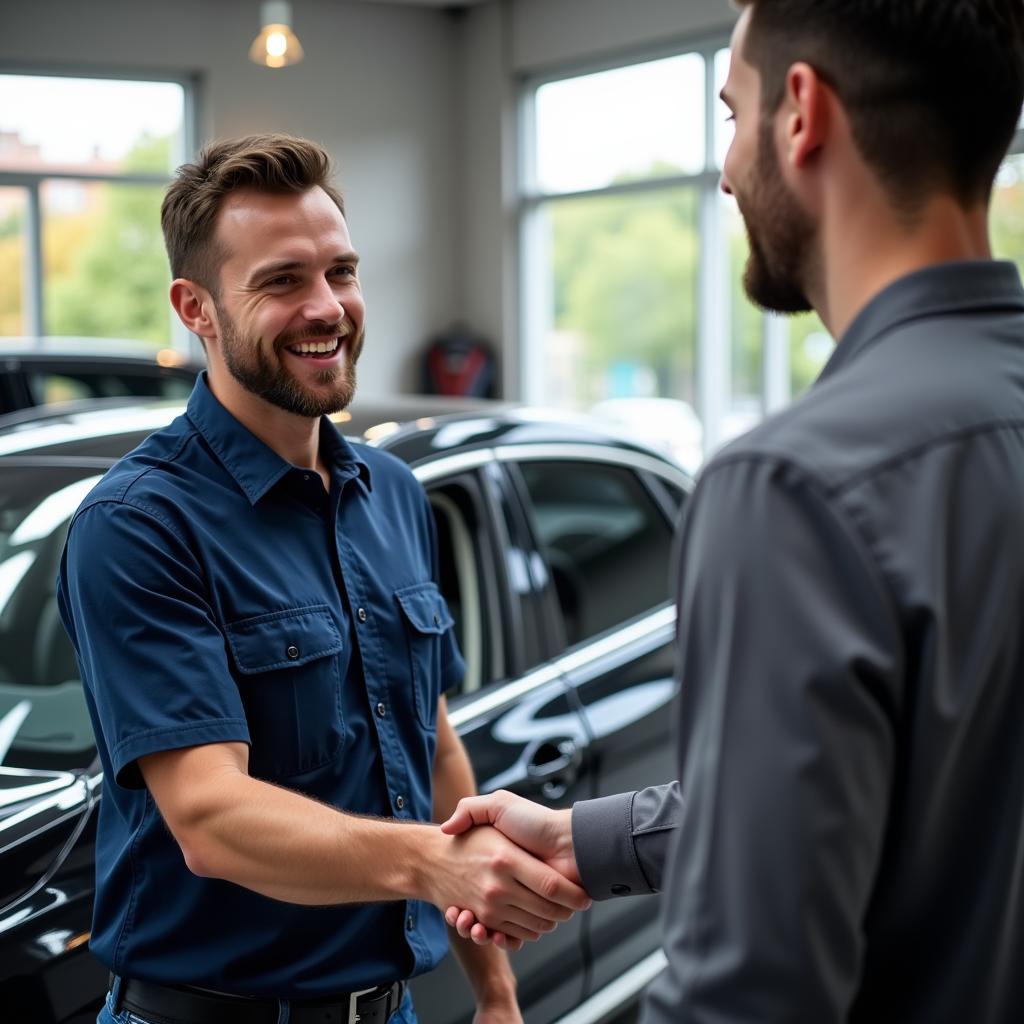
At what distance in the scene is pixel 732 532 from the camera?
812 millimetres

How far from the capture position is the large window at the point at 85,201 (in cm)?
859

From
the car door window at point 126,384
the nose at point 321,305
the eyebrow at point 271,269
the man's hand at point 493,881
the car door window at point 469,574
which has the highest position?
the eyebrow at point 271,269

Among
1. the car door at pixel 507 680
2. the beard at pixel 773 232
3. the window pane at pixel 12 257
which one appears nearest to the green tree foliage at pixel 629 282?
the window pane at pixel 12 257

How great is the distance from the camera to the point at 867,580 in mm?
791

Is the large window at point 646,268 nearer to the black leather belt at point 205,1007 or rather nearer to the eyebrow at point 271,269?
the eyebrow at point 271,269

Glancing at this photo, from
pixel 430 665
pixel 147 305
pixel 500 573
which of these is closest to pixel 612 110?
pixel 147 305

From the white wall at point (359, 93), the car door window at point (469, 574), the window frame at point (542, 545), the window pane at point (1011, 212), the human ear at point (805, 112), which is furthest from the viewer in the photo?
the white wall at point (359, 93)

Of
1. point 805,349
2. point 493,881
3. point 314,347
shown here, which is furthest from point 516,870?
point 805,349

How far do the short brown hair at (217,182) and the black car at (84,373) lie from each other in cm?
255

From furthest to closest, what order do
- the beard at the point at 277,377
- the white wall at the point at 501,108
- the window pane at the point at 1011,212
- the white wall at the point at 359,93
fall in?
the white wall at the point at 501,108 < the white wall at the point at 359,93 < the window pane at the point at 1011,212 < the beard at the point at 277,377

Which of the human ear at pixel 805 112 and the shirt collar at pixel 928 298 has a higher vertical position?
the human ear at pixel 805 112

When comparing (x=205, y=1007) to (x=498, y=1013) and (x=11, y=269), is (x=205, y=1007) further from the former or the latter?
(x=11, y=269)

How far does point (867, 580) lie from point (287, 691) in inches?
33.3

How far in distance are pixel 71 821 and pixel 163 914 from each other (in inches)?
11.6
